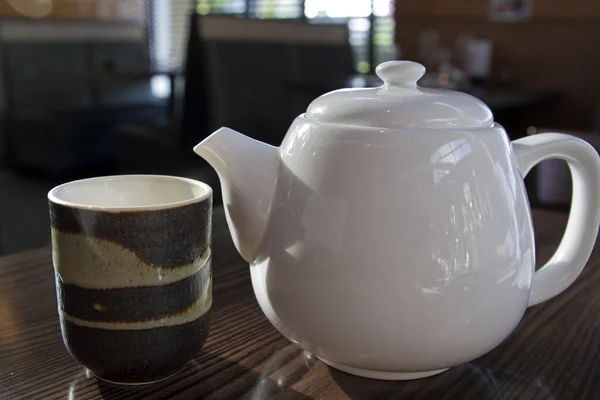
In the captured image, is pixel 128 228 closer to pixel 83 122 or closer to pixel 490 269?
pixel 490 269

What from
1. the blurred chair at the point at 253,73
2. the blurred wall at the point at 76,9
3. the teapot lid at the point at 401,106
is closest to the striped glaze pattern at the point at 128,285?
the teapot lid at the point at 401,106

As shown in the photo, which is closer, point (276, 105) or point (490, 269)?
point (490, 269)

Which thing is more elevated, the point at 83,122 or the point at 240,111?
the point at 240,111

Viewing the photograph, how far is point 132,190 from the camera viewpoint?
444 mm

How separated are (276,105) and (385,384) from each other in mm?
1805

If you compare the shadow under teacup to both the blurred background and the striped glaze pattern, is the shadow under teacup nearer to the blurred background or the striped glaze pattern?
the striped glaze pattern

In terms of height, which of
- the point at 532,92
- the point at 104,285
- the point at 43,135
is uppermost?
the point at 104,285

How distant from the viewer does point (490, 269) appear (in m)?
0.36

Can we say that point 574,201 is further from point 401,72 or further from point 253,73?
point 253,73

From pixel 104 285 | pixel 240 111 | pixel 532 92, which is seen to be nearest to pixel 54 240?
pixel 104 285

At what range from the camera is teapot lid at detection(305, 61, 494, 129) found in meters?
0.37

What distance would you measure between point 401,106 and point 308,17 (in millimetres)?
3587

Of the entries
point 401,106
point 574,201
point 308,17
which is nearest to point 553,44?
point 308,17

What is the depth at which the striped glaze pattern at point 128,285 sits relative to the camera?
349mm
